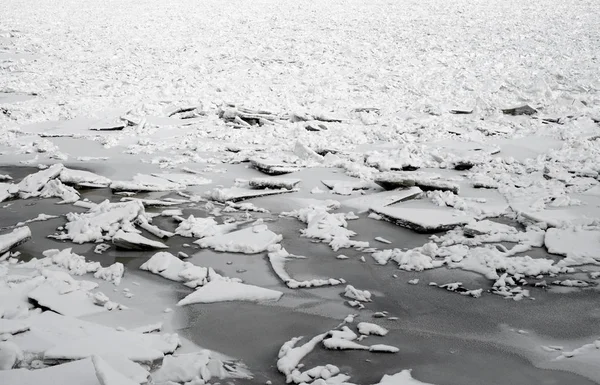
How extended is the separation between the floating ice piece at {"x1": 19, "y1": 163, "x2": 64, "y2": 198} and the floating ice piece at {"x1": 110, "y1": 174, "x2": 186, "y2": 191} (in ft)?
2.68

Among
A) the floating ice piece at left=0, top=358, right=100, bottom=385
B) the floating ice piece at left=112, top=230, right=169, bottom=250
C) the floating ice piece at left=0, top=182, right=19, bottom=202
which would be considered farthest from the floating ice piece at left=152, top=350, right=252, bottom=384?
the floating ice piece at left=0, top=182, right=19, bottom=202

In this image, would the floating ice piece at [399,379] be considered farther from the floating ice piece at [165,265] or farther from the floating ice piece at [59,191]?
the floating ice piece at [59,191]

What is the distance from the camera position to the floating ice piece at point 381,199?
594 cm

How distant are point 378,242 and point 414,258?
2.03 feet

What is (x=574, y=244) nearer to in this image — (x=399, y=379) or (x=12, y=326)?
(x=399, y=379)

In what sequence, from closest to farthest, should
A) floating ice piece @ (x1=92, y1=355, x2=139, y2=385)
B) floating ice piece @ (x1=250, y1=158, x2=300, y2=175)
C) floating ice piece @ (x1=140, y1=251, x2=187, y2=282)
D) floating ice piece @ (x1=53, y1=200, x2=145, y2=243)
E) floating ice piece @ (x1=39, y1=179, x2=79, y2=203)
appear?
1. floating ice piece @ (x1=92, y1=355, x2=139, y2=385)
2. floating ice piece @ (x1=140, y1=251, x2=187, y2=282)
3. floating ice piece @ (x1=53, y1=200, x2=145, y2=243)
4. floating ice piece @ (x1=39, y1=179, x2=79, y2=203)
5. floating ice piece @ (x1=250, y1=158, x2=300, y2=175)

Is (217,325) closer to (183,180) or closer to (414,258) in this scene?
(414,258)

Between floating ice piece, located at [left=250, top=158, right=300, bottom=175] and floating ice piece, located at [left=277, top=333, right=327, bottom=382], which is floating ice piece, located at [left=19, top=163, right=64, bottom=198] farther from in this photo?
floating ice piece, located at [left=277, top=333, right=327, bottom=382]

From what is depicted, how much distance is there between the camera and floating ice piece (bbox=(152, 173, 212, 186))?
684cm

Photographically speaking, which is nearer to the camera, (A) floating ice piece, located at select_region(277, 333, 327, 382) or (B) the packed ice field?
(A) floating ice piece, located at select_region(277, 333, 327, 382)

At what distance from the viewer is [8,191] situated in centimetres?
617

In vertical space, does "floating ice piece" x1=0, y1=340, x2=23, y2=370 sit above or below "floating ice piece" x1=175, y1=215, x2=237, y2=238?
above

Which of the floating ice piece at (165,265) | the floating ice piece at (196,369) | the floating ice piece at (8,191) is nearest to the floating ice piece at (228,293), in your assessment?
the floating ice piece at (165,265)

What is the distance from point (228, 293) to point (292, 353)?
0.97 metres
